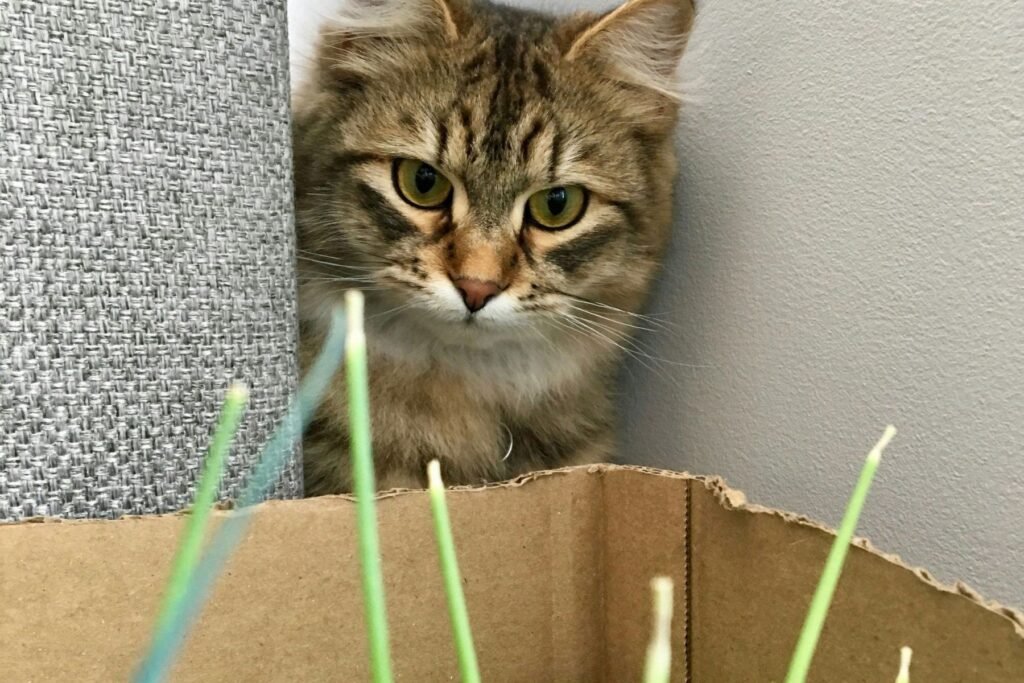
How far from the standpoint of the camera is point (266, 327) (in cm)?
79

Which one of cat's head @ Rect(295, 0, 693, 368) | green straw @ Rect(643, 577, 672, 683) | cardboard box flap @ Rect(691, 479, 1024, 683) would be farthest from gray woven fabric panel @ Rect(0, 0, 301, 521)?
green straw @ Rect(643, 577, 672, 683)

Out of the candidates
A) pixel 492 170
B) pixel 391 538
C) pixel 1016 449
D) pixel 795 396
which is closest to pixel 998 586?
pixel 1016 449

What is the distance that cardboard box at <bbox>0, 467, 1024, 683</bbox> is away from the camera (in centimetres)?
61

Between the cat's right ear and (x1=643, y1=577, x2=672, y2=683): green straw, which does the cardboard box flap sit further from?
the cat's right ear

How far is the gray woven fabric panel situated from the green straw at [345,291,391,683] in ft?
2.02

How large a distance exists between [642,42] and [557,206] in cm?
23

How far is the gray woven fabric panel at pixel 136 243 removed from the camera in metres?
0.68

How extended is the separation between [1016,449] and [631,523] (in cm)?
34

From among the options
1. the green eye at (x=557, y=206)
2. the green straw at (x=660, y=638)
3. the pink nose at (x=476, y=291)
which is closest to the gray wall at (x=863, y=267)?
the green eye at (x=557, y=206)

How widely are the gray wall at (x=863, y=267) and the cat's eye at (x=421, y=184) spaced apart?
0.34 metres

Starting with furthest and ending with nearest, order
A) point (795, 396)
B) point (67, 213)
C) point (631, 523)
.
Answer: point (795, 396) → point (631, 523) → point (67, 213)

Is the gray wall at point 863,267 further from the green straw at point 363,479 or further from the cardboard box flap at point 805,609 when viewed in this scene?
the green straw at point 363,479

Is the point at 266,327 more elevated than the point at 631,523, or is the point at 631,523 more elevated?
the point at 266,327

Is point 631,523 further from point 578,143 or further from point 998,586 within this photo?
point 578,143
